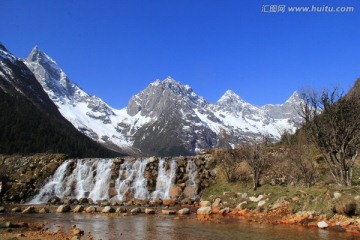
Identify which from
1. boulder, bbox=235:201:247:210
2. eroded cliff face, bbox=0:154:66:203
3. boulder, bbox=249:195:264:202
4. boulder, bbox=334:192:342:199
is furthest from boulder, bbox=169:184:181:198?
boulder, bbox=334:192:342:199

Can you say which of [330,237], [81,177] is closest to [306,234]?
[330,237]

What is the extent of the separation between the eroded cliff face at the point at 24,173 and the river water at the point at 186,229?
26.9 metres

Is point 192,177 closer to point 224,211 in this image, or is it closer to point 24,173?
point 224,211

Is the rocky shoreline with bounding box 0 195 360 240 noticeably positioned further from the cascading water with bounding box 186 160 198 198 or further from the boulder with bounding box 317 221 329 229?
the cascading water with bounding box 186 160 198 198

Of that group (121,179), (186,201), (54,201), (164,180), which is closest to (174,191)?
(164,180)

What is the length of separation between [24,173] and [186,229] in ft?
141

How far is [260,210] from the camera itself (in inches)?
1287

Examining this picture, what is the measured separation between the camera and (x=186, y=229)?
82.3 feet

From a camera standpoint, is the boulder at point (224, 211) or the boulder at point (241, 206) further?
the boulder at point (241, 206)

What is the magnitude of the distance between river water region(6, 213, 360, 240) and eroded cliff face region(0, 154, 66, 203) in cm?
2690

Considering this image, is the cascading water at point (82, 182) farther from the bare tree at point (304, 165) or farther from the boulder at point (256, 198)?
the bare tree at point (304, 165)

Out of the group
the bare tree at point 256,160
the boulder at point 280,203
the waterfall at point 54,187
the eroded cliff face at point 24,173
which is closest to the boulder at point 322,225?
the boulder at point 280,203

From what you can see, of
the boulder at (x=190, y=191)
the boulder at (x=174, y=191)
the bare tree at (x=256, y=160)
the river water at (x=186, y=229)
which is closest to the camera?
the river water at (x=186, y=229)

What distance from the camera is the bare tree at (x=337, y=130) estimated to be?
101 feet
